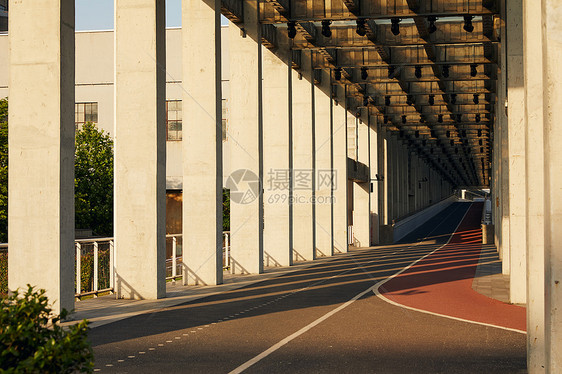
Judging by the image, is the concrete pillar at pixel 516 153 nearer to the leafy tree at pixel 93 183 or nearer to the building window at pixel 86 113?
the leafy tree at pixel 93 183

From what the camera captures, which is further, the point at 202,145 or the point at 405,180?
the point at 405,180

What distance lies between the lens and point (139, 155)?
1789cm

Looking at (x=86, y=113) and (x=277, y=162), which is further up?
(x=86, y=113)

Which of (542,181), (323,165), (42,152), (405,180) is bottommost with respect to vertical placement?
(542,181)

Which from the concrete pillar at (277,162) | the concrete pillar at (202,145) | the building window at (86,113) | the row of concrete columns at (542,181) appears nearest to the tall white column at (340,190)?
the concrete pillar at (277,162)

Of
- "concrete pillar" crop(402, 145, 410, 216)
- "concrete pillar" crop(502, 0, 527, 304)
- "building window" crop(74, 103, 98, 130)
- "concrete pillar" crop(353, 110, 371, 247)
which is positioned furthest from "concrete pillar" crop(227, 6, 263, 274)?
"concrete pillar" crop(402, 145, 410, 216)

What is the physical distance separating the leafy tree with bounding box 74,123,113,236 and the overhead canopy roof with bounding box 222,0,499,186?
15270mm

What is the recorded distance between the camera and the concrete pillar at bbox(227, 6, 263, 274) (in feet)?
84.2

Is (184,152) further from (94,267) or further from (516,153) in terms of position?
(516,153)

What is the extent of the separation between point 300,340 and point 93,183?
117ft

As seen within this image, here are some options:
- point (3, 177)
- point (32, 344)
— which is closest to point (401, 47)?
point (3, 177)

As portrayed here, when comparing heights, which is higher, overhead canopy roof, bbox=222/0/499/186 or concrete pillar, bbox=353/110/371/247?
overhead canopy roof, bbox=222/0/499/186

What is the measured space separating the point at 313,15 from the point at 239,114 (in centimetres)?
414

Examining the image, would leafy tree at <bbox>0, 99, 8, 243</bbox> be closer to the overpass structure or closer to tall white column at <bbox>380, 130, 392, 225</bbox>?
the overpass structure
